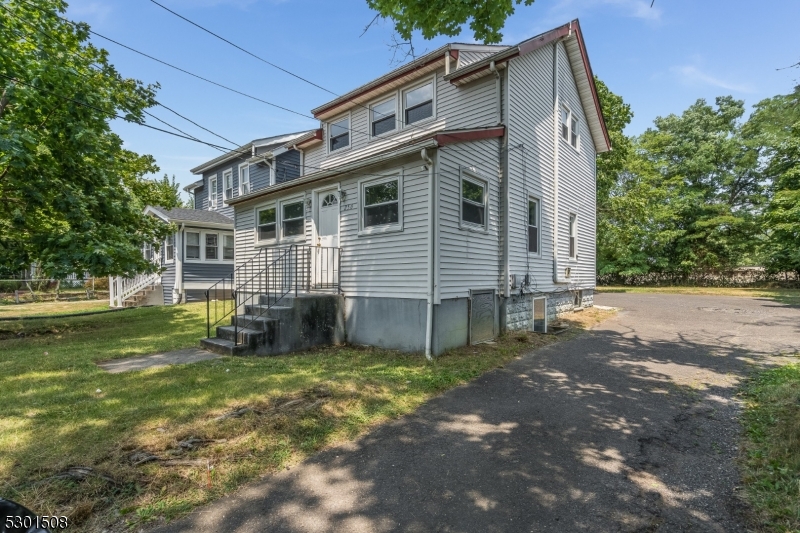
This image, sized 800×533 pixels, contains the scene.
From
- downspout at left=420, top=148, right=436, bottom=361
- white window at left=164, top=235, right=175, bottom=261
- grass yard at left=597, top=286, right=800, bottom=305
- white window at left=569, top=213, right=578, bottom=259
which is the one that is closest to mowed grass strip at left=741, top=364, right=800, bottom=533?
downspout at left=420, top=148, right=436, bottom=361

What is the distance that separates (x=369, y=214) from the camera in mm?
8656

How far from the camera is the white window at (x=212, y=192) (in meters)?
21.5

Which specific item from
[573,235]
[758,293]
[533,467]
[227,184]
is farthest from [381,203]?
[758,293]

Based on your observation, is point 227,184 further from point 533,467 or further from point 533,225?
point 533,467

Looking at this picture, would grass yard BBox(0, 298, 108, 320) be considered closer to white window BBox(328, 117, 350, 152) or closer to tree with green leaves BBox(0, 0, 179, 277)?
tree with green leaves BBox(0, 0, 179, 277)

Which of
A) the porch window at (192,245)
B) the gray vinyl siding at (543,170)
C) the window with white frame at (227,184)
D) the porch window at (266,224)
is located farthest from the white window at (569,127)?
the window with white frame at (227,184)

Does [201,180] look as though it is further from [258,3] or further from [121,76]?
[258,3]

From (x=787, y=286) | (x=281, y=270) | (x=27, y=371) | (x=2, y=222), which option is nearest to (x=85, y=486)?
(x=27, y=371)

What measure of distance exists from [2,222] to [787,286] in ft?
127

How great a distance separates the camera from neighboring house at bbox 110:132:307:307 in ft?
56.6

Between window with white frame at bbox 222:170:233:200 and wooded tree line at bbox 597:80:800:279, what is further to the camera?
wooded tree line at bbox 597:80:800:279

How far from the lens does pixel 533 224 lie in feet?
35.6

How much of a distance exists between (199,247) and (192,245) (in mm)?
311

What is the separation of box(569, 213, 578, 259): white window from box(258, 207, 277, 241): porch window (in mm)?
9837
